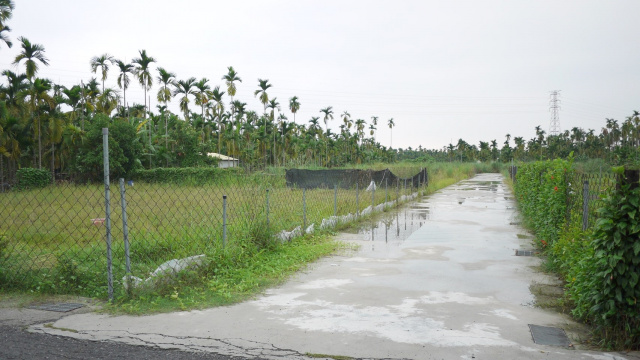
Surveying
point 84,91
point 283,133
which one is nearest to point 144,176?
point 84,91

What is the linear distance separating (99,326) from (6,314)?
1.25 m

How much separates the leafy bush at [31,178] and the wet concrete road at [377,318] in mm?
27108

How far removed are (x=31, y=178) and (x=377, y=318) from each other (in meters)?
30.2

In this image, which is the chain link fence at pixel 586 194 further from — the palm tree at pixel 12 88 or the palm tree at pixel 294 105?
the palm tree at pixel 294 105

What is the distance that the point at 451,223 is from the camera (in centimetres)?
1389

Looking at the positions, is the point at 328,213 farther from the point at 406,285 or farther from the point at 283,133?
the point at 283,133

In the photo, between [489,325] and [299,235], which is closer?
[489,325]

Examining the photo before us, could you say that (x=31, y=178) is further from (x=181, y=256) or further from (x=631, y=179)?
(x=631, y=179)

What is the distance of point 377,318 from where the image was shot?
5.25 meters

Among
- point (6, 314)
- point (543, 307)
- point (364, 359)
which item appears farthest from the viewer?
point (543, 307)

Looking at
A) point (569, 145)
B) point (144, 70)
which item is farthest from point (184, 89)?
point (569, 145)

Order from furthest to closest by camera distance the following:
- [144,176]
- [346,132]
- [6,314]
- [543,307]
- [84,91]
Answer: [346,132], [84,91], [144,176], [543,307], [6,314]

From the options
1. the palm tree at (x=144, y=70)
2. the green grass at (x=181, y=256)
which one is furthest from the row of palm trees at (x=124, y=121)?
the green grass at (x=181, y=256)

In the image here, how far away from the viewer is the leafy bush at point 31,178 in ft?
94.4
